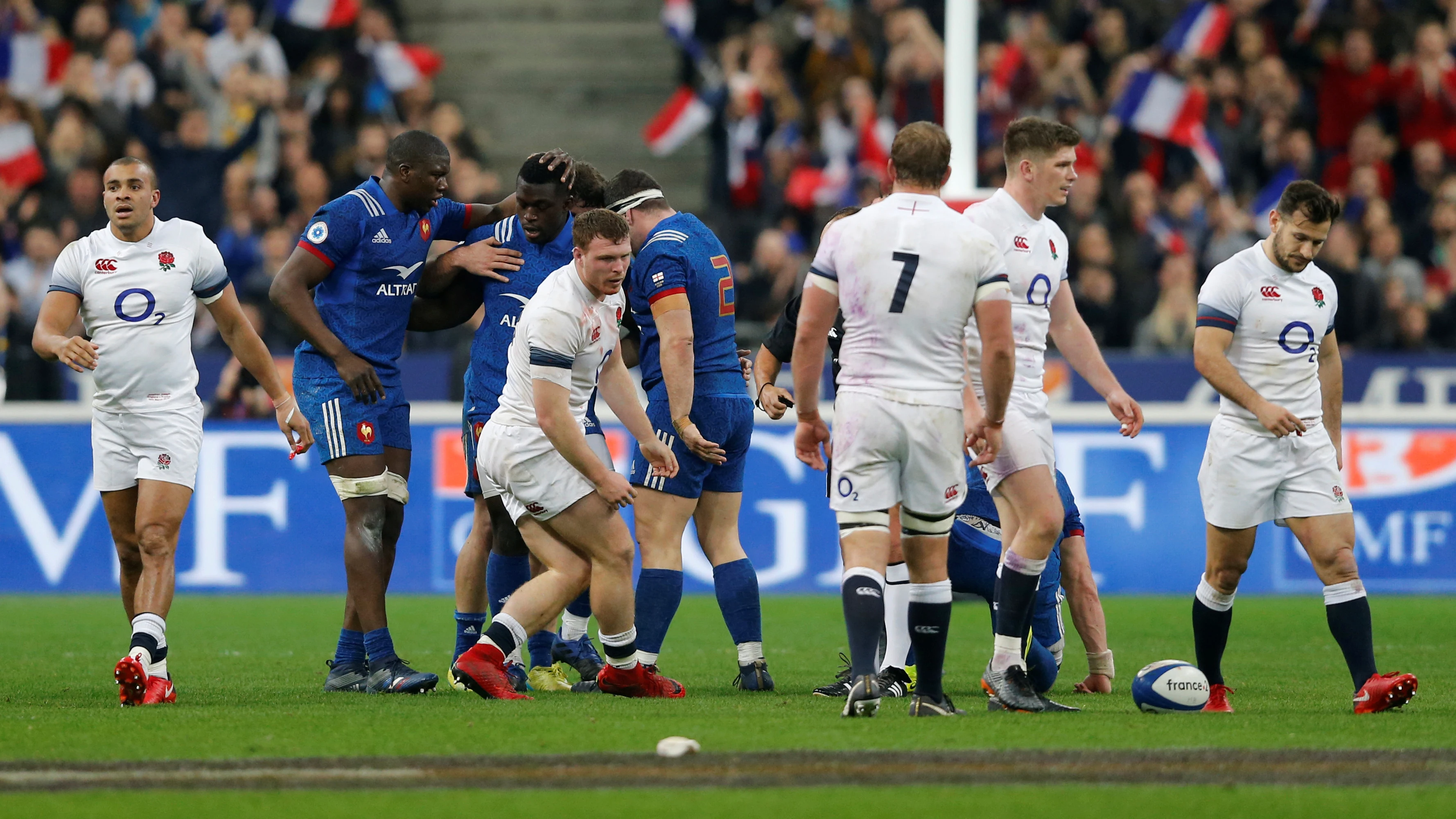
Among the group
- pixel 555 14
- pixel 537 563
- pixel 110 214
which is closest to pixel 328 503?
pixel 537 563

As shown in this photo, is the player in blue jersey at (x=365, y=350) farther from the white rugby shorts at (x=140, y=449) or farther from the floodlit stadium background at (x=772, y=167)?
the floodlit stadium background at (x=772, y=167)

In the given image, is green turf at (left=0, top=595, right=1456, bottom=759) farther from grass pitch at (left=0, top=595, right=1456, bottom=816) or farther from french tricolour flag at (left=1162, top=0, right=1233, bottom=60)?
french tricolour flag at (left=1162, top=0, right=1233, bottom=60)

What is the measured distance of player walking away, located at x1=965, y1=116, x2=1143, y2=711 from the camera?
7191mm

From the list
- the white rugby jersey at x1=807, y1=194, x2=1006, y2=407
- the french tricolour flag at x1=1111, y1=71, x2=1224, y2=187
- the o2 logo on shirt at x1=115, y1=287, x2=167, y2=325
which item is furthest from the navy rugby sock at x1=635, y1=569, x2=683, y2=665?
the french tricolour flag at x1=1111, y1=71, x2=1224, y2=187

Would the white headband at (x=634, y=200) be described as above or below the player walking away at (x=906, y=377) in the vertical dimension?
above

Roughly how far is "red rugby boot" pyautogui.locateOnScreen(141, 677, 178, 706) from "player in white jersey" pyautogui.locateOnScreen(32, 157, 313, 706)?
11 cm

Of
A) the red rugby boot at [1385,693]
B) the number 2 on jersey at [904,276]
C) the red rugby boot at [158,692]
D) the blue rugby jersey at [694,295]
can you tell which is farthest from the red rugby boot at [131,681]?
the red rugby boot at [1385,693]

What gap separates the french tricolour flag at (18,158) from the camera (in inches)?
718

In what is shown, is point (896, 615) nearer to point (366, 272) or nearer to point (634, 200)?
point (634, 200)

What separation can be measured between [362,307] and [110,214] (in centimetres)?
127

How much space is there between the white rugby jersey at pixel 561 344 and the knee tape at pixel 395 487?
814 mm

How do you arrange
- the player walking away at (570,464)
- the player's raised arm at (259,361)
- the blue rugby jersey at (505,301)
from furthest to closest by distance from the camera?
the blue rugby jersey at (505,301)
the player's raised arm at (259,361)
the player walking away at (570,464)

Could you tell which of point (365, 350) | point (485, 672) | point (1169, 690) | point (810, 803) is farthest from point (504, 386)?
point (810, 803)

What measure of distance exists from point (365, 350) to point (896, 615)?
9.42ft
